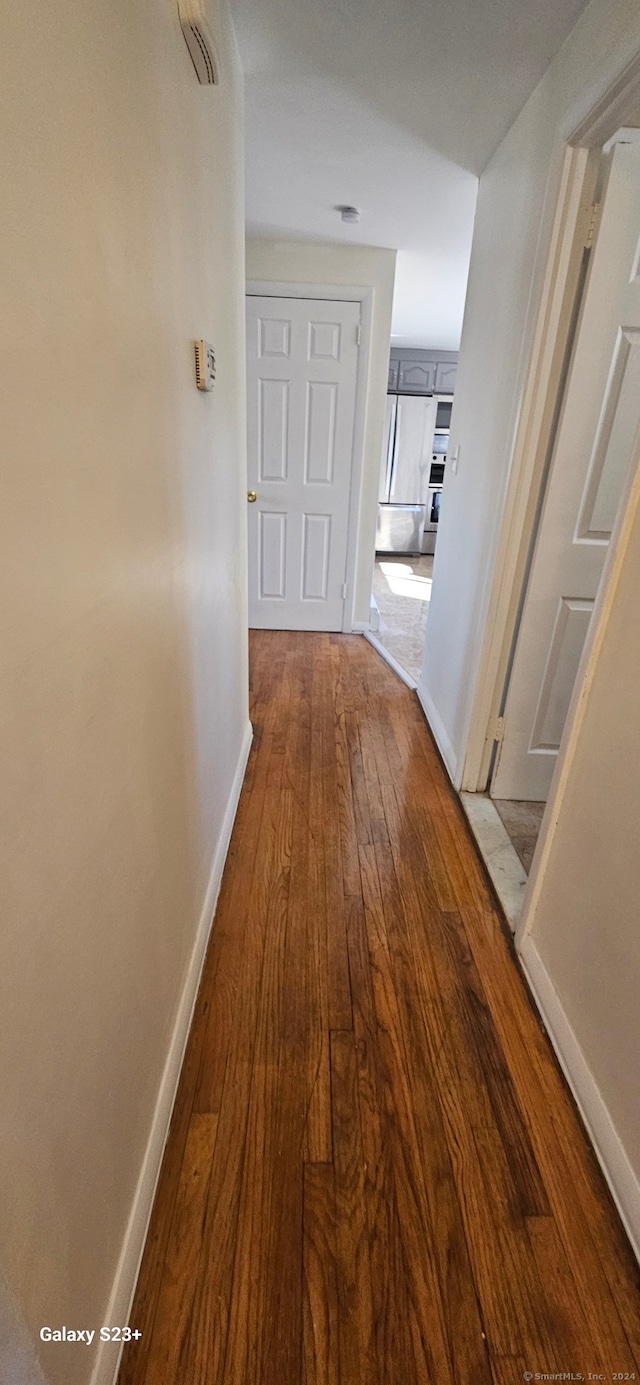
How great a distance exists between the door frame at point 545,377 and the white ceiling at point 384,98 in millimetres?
291

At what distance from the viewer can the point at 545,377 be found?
1.68 metres

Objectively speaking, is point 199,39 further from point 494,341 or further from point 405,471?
point 405,471

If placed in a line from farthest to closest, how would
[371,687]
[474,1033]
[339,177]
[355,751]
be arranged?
[371,687], [355,751], [339,177], [474,1033]

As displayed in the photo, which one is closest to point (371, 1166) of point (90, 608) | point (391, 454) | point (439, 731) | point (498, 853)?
point (498, 853)

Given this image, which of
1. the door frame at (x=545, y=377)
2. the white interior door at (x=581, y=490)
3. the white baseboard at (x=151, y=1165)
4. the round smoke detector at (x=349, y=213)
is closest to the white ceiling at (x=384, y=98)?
the round smoke detector at (x=349, y=213)

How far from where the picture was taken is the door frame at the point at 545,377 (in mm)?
1368

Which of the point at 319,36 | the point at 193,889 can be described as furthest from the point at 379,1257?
the point at 319,36

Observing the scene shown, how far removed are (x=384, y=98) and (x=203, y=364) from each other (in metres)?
1.27

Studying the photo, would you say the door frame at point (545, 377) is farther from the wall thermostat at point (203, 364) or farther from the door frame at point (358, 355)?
the door frame at point (358, 355)

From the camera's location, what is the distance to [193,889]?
1.37 meters

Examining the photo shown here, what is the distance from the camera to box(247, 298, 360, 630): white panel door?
327 cm

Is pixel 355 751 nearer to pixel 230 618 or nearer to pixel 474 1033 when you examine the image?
pixel 230 618

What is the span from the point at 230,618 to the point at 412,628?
8.49 ft

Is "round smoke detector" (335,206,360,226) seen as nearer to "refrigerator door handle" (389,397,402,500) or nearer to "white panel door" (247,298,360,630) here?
"white panel door" (247,298,360,630)
